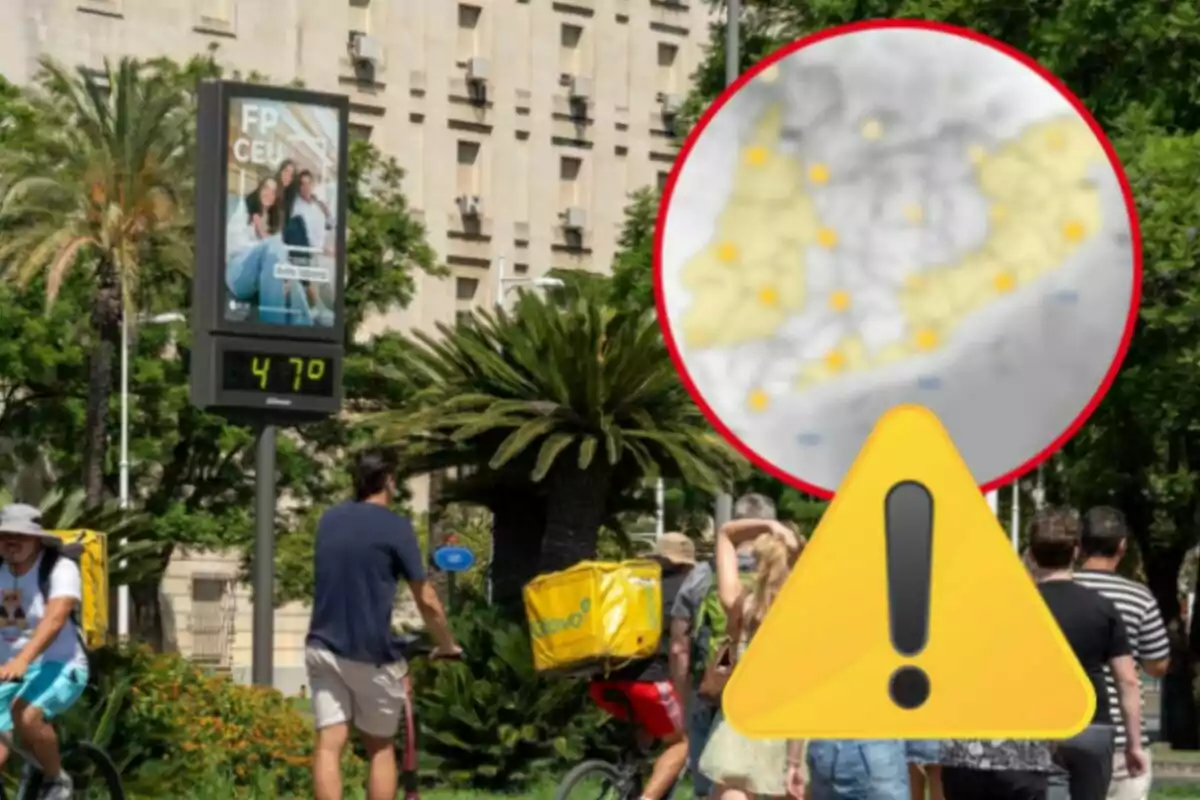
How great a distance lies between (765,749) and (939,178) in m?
7.25

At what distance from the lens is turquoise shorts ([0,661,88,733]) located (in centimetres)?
1378

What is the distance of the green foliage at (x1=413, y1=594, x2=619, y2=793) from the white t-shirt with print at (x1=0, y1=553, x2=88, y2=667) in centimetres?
1085

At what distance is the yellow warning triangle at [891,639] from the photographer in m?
5.30

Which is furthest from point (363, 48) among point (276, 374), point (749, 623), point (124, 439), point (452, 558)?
point (749, 623)

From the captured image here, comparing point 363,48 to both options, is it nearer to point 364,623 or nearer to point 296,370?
point 296,370

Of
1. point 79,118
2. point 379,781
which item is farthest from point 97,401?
point 379,781

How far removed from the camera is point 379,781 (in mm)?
13508

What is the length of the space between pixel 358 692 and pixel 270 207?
8.37 m

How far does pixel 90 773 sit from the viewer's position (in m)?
15.0

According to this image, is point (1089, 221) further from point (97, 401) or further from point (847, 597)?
point (97, 401)

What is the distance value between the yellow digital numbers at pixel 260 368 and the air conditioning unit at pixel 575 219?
67.1 meters

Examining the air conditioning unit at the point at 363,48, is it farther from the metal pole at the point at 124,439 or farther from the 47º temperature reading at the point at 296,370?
the 47º temperature reading at the point at 296,370

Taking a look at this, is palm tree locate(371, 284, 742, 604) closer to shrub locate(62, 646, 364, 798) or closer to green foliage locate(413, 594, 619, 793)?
green foliage locate(413, 594, 619, 793)

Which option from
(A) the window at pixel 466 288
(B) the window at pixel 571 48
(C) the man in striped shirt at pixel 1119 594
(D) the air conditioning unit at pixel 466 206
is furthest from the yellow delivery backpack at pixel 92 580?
(B) the window at pixel 571 48
